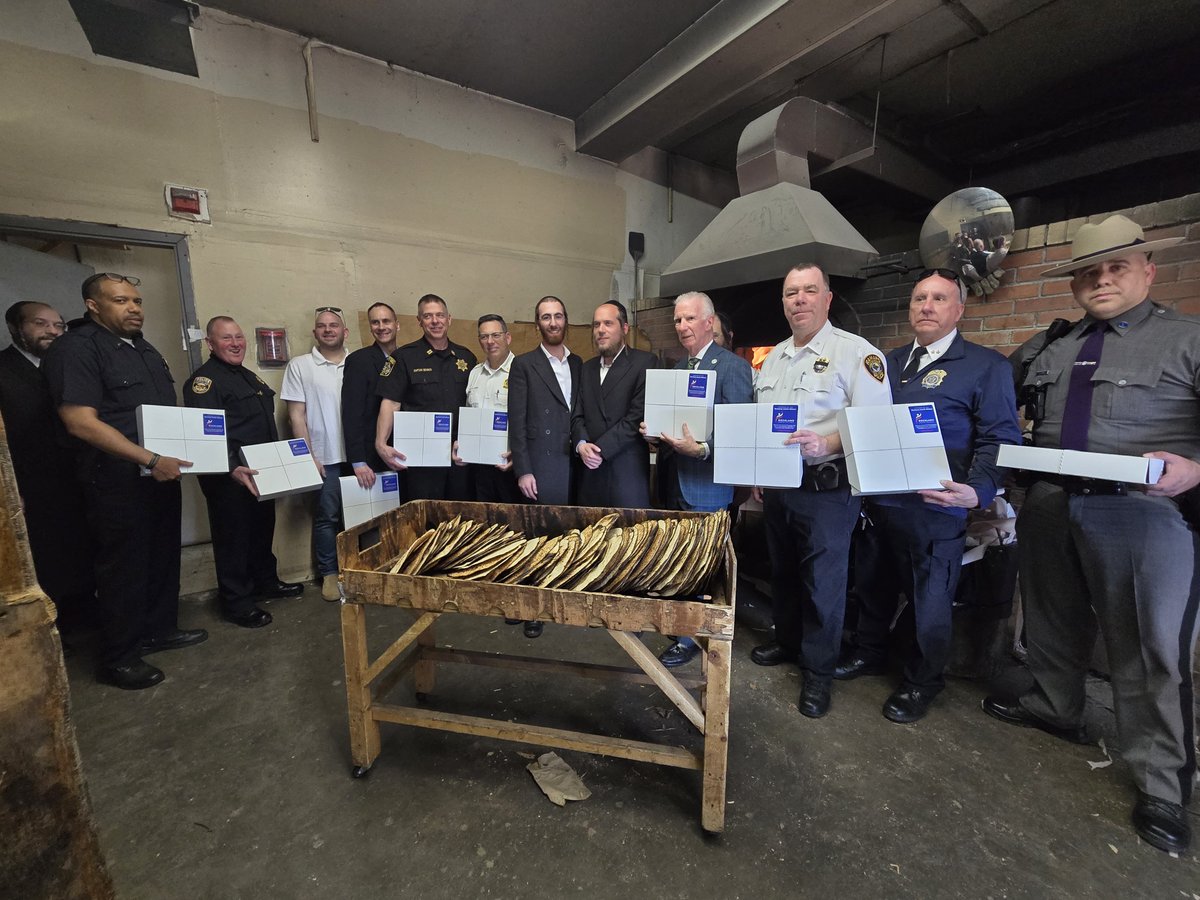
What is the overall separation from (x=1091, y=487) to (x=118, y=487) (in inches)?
146

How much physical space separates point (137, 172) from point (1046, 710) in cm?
499

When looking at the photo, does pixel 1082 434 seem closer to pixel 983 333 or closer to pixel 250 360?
pixel 983 333

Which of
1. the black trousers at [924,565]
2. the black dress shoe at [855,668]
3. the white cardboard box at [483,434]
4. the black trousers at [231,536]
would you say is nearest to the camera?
the black trousers at [924,565]

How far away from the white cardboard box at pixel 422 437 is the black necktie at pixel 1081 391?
2.62 metres

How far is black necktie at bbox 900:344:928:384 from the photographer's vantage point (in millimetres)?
1917

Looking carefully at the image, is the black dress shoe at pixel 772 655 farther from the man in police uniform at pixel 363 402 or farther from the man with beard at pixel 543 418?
the man in police uniform at pixel 363 402

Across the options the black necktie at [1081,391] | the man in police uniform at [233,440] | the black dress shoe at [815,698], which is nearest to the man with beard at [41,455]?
the man in police uniform at [233,440]

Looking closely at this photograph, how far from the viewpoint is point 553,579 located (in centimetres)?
144

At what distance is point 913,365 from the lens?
6.34 feet

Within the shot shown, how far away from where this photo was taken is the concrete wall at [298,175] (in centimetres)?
257

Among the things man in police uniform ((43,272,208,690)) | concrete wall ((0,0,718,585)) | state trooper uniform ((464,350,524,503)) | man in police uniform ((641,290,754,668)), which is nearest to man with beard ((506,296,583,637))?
state trooper uniform ((464,350,524,503))

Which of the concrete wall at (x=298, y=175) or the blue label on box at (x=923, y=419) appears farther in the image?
the concrete wall at (x=298, y=175)

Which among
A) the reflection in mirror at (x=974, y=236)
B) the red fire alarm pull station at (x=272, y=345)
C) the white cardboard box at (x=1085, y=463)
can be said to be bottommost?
the white cardboard box at (x=1085, y=463)

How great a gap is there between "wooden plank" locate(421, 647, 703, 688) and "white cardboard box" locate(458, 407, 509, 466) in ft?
3.26
